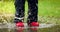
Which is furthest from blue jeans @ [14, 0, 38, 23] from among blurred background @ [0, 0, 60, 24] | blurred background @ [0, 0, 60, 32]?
blurred background @ [0, 0, 60, 24]

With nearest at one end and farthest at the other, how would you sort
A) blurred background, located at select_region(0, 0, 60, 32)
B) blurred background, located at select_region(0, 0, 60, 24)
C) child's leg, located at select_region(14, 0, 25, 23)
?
1. blurred background, located at select_region(0, 0, 60, 32)
2. child's leg, located at select_region(14, 0, 25, 23)
3. blurred background, located at select_region(0, 0, 60, 24)

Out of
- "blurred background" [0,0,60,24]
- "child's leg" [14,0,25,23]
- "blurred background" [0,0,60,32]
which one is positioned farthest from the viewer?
"blurred background" [0,0,60,24]

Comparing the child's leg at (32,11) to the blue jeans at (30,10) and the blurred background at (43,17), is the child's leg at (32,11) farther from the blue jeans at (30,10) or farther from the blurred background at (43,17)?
the blurred background at (43,17)

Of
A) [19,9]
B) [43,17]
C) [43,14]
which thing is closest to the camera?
[19,9]

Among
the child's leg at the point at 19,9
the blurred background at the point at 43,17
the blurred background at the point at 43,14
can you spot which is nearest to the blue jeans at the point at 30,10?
the child's leg at the point at 19,9

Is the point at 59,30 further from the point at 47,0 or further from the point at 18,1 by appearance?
the point at 47,0

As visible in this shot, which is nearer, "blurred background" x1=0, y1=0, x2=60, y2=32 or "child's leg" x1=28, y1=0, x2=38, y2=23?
"blurred background" x1=0, y1=0, x2=60, y2=32

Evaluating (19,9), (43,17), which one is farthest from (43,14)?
(19,9)

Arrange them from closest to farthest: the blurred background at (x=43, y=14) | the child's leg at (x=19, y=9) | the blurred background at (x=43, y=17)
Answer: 1. the blurred background at (x=43, y=17)
2. the child's leg at (x=19, y=9)
3. the blurred background at (x=43, y=14)

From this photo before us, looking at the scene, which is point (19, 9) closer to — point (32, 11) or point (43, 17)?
point (32, 11)

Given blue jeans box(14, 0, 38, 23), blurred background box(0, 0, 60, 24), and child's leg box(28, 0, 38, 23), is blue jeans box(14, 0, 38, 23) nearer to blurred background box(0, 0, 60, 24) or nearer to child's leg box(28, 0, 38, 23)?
child's leg box(28, 0, 38, 23)

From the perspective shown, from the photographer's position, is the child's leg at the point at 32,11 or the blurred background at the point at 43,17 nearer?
the blurred background at the point at 43,17

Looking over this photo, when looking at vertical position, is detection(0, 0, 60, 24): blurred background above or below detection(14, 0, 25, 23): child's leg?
below

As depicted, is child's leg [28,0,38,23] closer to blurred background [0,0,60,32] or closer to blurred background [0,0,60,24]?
blurred background [0,0,60,32]
